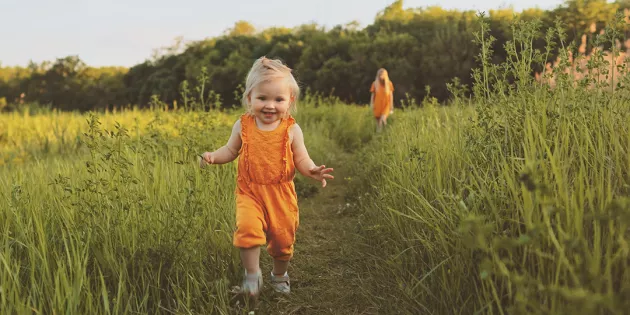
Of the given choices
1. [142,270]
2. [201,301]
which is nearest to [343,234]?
[201,301]

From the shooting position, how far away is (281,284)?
2891mm

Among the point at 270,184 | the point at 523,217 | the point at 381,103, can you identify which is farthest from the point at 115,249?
the point at 381,103

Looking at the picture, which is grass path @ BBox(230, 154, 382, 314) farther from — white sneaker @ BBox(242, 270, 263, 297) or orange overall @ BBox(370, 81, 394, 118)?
orange overall @ BBox(370, 81, 394, 118)

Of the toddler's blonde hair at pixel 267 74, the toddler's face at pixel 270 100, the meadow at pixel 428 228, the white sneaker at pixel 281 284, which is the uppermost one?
the toddler's blonde hair at pixel 267 74

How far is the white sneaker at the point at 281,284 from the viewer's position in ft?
9.40

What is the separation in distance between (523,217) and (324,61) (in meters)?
26.2

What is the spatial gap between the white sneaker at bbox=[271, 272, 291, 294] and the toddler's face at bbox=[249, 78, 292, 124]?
39.8 inches

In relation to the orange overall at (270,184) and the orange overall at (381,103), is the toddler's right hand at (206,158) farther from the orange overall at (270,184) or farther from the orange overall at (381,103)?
the orange overall at (381,103)

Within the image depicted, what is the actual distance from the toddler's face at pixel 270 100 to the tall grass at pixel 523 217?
2.99ft

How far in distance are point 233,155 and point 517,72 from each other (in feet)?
6.17

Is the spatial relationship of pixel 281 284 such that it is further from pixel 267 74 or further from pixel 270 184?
pixel 267 74

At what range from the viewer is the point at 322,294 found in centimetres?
287

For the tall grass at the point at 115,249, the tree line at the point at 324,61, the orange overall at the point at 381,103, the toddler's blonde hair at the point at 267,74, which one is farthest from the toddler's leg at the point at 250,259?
the tree line at the point at 324,61

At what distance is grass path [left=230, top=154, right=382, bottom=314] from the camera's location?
2678 mm
